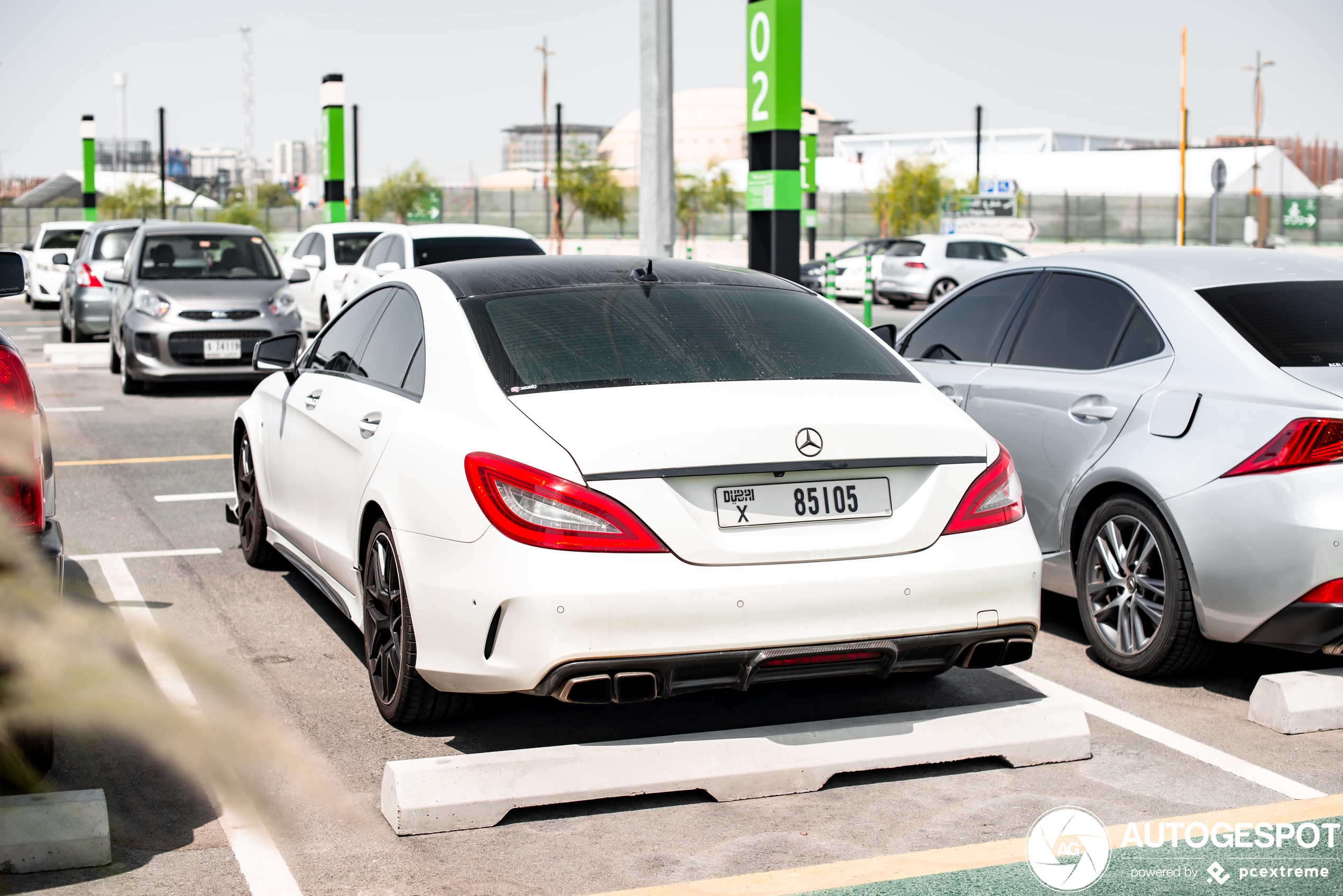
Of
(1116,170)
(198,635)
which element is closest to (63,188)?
(1116,170)

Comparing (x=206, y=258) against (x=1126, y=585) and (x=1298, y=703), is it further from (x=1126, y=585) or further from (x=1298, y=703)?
(x=1298, y=703)

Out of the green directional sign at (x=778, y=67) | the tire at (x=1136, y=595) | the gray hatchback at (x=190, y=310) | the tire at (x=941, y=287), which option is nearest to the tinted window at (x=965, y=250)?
the tire at (x=941, y=287)

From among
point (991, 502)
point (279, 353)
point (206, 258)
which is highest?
point (206, 258)

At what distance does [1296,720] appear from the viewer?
4.56 m

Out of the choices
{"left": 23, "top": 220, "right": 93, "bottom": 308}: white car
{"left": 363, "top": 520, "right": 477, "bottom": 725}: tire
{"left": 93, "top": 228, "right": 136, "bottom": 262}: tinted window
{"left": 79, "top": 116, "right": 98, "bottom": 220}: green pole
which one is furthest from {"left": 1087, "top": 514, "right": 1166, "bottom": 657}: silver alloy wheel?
{"left": 79, "top": 116, "right": 98, "bottom": 220}: green pole

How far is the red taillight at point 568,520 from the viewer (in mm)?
3654

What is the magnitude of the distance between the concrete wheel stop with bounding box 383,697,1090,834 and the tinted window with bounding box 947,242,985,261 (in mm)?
27435

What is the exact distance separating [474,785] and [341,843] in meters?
0.38

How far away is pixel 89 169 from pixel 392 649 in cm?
5066

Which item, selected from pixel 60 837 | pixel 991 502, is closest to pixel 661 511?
pixel 991 502

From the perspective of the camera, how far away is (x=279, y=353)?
6.23m

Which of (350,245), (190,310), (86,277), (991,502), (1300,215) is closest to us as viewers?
(991,502)

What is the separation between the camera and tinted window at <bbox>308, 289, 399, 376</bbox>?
5.38 meters

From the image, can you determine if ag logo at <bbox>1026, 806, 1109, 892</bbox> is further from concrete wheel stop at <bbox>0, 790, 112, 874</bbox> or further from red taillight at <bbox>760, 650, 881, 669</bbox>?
concrete wheel stop at <bbox>0, 790, 112, 874</bbox>
